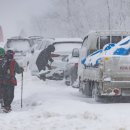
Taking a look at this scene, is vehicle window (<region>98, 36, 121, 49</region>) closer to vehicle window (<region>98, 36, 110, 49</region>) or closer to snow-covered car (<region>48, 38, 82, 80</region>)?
vehicle window (<region>98, 36, 110, 49</region>)

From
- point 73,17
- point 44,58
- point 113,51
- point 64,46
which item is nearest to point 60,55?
point 64,46

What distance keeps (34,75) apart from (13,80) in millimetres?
9711

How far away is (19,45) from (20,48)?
402mm

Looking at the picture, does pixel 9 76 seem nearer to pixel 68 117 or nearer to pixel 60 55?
pixel 68 117

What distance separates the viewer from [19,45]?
2950 cm

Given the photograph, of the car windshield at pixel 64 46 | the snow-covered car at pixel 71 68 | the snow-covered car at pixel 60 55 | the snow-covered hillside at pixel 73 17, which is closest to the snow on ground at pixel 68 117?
the snow-covered car at pixel 71 68

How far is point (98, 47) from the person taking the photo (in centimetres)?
1501

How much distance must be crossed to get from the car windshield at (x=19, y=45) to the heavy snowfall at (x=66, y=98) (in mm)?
2547

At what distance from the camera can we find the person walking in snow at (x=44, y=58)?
20781 millimetres

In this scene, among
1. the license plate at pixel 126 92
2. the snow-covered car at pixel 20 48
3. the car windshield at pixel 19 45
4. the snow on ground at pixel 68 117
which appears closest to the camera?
the snow on ground at pixel 68 117

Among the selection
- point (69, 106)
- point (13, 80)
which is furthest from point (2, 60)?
point (69, 106)

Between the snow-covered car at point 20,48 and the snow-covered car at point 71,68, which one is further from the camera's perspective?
the snow-covered car at point 20,48

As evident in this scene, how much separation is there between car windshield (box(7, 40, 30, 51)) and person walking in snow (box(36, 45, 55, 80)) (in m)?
6.88

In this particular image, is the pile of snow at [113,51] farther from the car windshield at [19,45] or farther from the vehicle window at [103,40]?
the car windshield at [19,45]
